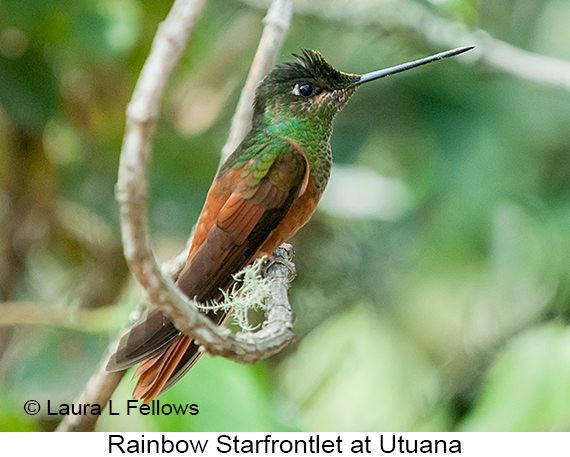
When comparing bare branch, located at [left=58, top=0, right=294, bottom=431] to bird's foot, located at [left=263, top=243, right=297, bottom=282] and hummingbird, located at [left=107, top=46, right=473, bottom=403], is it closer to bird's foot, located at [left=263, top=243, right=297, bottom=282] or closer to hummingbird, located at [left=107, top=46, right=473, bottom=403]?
hummingbird, located at [left=107, top=46, right=473, bottom=403]

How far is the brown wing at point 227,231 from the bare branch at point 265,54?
0.57 ft

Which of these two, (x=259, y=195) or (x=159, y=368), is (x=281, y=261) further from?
(x=159, y=368)

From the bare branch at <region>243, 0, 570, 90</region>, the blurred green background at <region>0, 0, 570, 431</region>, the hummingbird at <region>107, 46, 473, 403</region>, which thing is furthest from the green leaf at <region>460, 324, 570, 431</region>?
the hummingbird at <region>107, 46, 473, 403</region>

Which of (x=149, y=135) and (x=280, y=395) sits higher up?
(x=280, y=395)

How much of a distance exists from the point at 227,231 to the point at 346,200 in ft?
3.51

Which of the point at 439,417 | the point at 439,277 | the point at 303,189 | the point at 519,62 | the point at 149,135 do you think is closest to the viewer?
the point at 149,135

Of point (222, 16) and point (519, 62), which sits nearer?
point (519, 62)

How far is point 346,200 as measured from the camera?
2.13 meters

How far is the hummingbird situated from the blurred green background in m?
0.69

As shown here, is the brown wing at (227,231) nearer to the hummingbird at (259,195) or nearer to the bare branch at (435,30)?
the hummingbird at (259,195)

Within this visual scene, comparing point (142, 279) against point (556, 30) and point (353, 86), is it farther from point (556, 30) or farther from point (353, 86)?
point (556, 30)

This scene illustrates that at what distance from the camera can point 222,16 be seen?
2334 millimetres

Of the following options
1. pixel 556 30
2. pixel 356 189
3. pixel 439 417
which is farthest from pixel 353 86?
pixel 556 30

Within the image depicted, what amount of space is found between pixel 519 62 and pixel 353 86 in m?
0.70
